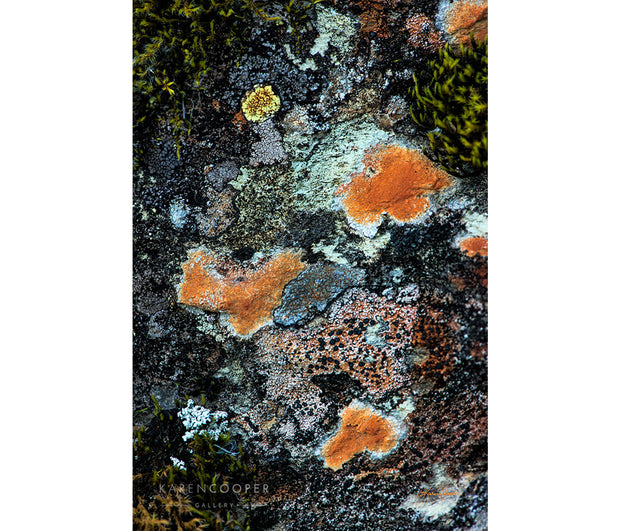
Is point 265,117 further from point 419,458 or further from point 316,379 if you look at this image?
point 419,458

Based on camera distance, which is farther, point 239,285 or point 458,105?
point 239,285

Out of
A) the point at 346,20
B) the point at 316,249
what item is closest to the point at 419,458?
the point at 316,249

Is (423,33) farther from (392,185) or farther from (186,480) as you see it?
(186,480)

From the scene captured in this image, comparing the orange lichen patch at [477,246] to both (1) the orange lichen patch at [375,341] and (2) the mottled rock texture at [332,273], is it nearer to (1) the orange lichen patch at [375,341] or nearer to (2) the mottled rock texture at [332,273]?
(2) the mottled rock texture at [332,273]

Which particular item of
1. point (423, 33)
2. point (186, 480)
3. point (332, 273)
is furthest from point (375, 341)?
point (423, 33)

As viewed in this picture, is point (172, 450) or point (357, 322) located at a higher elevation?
point (357, 322)

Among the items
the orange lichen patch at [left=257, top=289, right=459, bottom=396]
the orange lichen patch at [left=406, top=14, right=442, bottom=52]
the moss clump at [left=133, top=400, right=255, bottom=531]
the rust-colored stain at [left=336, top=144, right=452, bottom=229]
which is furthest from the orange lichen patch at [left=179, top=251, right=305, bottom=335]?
the orange lichen patch at [left=406, top=14, right=442, bottom=52]
